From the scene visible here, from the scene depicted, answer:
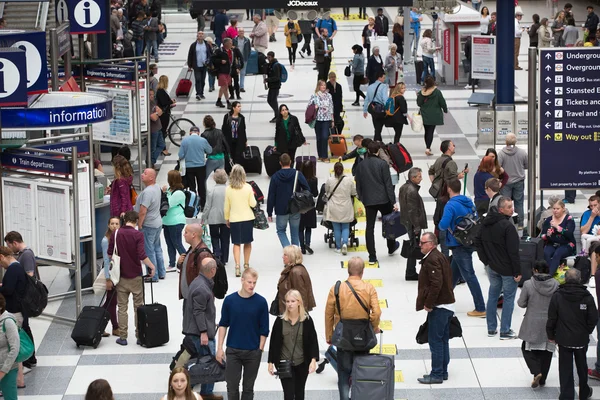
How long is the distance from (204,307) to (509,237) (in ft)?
11.6

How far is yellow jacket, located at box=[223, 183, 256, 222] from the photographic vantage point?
1559cm

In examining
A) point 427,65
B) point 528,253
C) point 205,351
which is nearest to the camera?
point 205,351

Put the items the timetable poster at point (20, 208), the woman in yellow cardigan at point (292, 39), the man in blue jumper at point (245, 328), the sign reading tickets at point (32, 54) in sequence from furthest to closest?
the woman in yellow cardigan at point (292, 39)
the sign reading tickets at point (32, 54)
the timetable poster at point (20, 208)
the man in blue jumper at point (245, 328)

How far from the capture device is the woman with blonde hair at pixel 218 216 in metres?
15.7

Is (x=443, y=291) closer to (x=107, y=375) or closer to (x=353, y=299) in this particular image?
(x=353, y=299)

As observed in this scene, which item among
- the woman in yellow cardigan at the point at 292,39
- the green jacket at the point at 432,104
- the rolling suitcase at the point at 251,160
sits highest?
the woman in yellow cardigan at the point at 292,39

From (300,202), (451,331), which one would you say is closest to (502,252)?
(451,331)

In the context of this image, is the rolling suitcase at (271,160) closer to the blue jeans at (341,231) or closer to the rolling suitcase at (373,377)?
the blue jeans at (341,231)

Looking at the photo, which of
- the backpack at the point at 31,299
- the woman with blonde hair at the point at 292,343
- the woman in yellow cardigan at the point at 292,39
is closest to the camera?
the woman with blonde hair at the point at 292,343

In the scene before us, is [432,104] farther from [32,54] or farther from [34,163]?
[34,163]

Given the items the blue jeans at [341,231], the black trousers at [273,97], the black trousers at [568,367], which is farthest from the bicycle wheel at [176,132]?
the black trousers at [568,367]

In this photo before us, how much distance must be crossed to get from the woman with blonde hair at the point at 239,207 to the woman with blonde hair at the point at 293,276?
147 inches

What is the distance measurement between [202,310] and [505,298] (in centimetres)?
365

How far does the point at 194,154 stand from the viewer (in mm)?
18797
